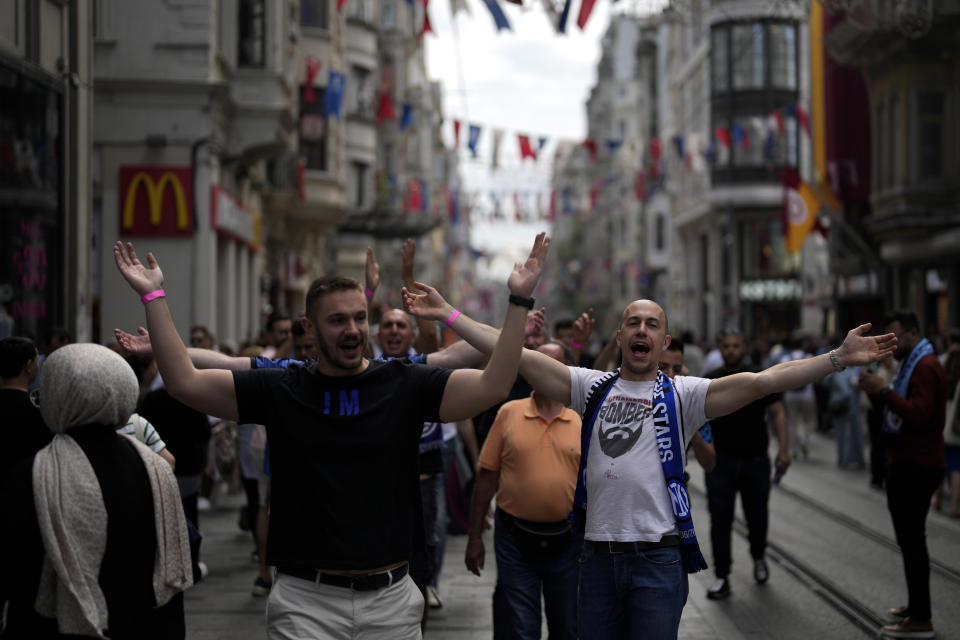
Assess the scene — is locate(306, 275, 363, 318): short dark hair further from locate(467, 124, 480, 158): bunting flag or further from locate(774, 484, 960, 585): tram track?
locate(467, 124, 480, 158): bunting flag

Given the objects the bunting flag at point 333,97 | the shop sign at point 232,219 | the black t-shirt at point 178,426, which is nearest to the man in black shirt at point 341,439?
the black t-shirt at point 178,426

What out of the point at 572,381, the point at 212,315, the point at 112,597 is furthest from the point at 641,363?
the point at 212,315

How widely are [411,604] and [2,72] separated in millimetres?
9628

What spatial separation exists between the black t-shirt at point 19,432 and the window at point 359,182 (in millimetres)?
36620

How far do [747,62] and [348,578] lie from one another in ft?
160

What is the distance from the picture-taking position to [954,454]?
42.4ft

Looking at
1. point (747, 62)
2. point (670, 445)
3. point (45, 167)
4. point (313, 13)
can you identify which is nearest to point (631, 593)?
point (670, 445)

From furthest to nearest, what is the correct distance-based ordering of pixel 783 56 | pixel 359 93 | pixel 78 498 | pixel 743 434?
pixel 783 56, pixel 359 93, pixel 743 434, pixel 78 498

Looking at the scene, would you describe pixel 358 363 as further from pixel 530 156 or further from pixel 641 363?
pixel 530 156

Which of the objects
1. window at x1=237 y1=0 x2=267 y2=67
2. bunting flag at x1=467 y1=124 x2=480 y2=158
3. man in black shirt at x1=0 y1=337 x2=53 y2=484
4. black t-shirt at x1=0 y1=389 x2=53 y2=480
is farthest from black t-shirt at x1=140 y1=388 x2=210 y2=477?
bunting flag at x1=467 y1=124 x2=480 y2=158

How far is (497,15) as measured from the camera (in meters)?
15.6

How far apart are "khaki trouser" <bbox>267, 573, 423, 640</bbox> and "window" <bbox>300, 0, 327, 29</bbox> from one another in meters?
29.2

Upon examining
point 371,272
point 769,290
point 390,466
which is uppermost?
point 769,290

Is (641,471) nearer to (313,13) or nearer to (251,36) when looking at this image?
(251,36)
